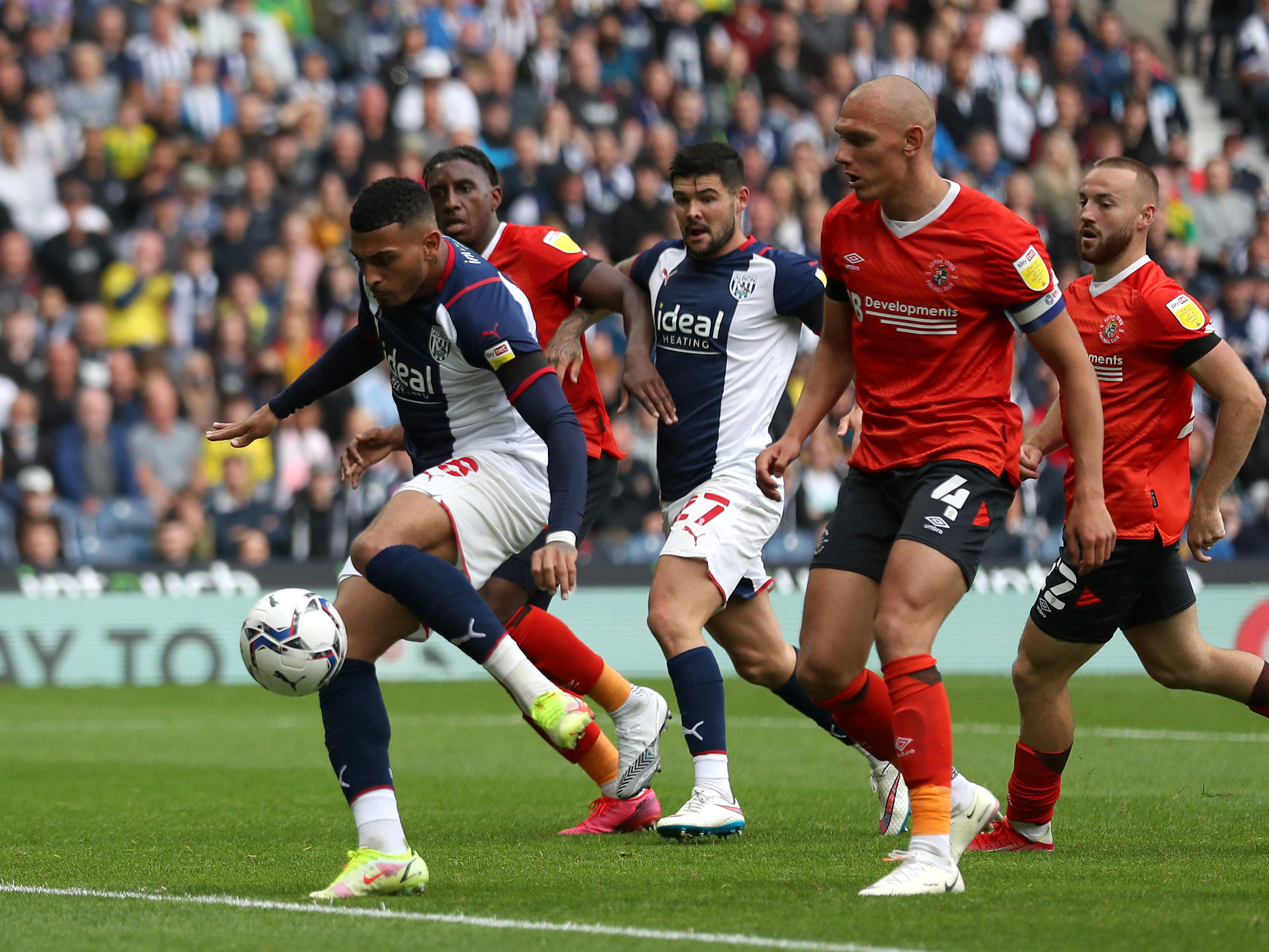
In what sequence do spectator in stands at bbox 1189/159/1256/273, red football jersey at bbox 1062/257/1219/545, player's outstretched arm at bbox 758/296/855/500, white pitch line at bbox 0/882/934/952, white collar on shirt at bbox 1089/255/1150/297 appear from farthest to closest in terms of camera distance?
spectator in stands at bbox 1189/159/1256/273, white collar on shirt at bbox 1089/255/1150/297, red football jersey at bbox 1062/257/1219/545, player's outstretched arm at bbox 758/296/855/500, white pitch line at bbox 0/882/934/952

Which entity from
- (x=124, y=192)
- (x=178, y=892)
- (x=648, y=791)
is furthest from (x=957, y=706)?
(x=124, y=192)

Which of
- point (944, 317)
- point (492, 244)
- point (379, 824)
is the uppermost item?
point (492, 244)

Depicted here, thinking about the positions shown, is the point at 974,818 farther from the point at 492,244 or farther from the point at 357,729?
the point at 492,244

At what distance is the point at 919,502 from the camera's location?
549 cm

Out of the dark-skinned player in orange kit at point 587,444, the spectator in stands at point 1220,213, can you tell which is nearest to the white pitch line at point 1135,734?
the dark-skinned player in orange kit at point 587,444

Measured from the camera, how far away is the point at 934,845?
5.16 meters

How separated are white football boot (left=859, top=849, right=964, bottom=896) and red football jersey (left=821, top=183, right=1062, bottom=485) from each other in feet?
4.07

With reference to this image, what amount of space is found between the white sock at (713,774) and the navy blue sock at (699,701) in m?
0.03

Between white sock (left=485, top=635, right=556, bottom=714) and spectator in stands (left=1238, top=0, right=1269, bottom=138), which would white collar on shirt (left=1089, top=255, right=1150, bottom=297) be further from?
spectator in stands (left=1238, top=0, right=1269, bottom=138)

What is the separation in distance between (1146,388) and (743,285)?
176 cm

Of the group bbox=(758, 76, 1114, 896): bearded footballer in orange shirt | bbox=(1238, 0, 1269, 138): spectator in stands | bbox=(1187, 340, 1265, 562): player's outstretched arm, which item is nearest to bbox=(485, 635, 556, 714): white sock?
bbox=(758, 76, 1114, 896): bearded footballer in orange shirt

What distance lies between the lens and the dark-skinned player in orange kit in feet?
23.2

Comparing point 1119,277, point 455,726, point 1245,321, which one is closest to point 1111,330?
point 1119,277

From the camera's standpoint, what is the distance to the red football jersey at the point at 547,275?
24.5 feet
